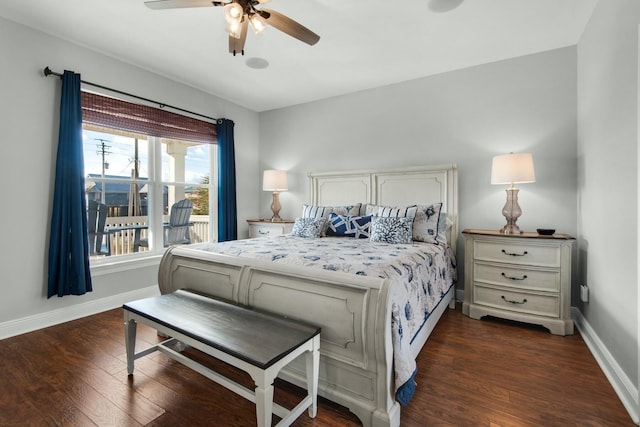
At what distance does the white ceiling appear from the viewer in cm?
229

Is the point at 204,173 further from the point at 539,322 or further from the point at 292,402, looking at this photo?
the point at 539,322

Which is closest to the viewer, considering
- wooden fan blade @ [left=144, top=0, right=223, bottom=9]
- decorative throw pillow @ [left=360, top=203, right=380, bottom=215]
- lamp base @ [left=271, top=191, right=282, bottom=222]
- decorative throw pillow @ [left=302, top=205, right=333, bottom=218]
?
wooden fan blade @ [left=144, top=0, right=223, bottom=9]

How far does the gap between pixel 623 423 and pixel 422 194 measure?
2336 millimetres

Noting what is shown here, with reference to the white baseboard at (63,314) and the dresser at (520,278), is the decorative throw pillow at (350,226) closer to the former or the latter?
the dresser at (520,278)

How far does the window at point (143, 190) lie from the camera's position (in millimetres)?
3143

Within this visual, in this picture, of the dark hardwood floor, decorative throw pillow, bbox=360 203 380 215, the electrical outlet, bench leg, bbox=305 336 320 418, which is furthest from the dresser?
bench leg, bbox=305 336 320 418

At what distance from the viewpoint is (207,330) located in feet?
5.06

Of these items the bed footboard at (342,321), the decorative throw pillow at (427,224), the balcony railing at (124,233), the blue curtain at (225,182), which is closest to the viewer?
the bed footboard at (342,321)

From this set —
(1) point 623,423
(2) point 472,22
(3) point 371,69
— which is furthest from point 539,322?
(3) point 371,69

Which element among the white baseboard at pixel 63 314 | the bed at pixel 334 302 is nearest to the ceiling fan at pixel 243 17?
the bed at pixel 334 302

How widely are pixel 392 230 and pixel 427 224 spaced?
0.40m

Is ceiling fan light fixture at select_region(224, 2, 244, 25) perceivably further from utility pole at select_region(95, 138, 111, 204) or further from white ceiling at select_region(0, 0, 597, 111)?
utility pole at select_region(95, 138, 111, 204)

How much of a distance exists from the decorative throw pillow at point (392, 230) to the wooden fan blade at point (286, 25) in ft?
5.50

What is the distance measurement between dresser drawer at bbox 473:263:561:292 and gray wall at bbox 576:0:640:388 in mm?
258
